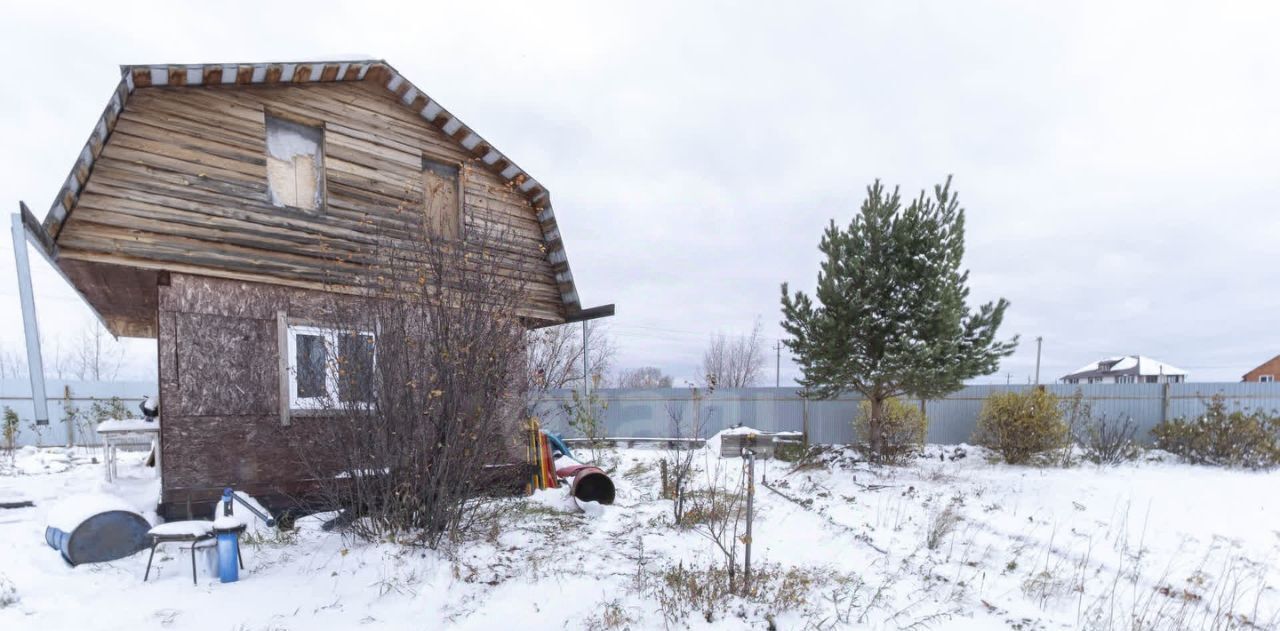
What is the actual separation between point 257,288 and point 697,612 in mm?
5538

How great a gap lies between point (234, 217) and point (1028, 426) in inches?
495

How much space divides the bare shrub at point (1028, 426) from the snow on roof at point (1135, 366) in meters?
34.2

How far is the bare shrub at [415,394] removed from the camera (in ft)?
15.5

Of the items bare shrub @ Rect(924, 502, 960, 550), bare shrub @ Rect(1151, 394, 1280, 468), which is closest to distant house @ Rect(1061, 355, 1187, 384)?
bare shrub @ Rect(1151, 394, 1280, 468)

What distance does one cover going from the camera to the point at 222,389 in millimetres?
5797

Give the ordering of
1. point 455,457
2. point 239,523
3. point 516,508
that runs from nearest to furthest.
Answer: point 239,523 → point 455,457 → point 516,508

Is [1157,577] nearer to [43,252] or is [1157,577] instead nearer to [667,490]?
[667,490]

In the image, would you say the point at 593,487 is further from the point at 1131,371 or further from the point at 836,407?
the point at 1131,371

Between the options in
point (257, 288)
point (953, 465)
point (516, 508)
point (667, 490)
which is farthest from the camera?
point (953, 465)

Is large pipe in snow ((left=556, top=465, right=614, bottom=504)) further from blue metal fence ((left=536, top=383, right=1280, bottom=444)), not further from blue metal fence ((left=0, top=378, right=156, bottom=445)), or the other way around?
blue metal fence ((left=0, top=378, right=156, bottom=445))

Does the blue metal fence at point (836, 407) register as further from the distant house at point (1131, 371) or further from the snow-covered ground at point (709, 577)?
A: the distant house at point (1131, 371)

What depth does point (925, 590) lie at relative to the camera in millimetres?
4359

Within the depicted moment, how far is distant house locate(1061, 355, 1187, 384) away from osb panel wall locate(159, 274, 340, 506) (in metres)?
42.2

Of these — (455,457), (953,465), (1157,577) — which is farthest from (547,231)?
(953,465)
